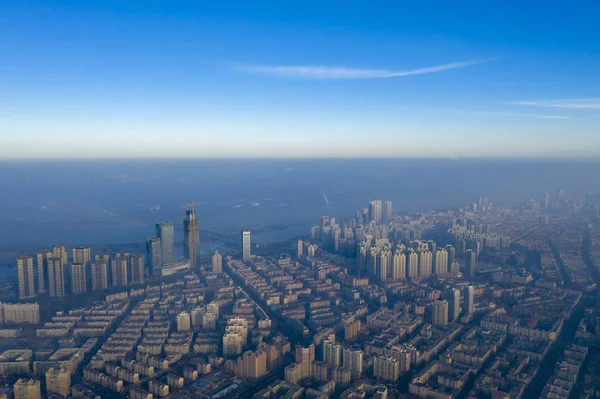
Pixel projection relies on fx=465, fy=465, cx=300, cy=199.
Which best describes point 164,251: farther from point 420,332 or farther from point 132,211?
point 132,211

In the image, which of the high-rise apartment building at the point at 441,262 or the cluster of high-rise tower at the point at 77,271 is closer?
the cluster of high-rise tower at the point at 77,271

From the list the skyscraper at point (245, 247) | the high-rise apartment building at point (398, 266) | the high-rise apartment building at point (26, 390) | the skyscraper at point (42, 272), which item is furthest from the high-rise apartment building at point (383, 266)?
the high-rise apartment building at point (26, 390)

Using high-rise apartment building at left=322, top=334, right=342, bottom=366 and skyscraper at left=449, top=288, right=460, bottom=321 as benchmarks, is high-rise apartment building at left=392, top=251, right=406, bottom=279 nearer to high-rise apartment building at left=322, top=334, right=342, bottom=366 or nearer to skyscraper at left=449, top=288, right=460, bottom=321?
skyscraper at left=449, top=288, right=460, bottom=321

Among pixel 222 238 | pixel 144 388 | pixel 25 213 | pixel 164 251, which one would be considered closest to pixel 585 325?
pixel 144 388

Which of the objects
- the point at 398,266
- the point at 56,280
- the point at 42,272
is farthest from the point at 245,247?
the point at 42,272

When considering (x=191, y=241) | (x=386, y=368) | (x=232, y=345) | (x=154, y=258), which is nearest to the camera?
(x=386, y=368)

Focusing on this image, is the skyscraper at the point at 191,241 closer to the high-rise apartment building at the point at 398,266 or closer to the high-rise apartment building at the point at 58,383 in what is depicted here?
the high-rise apartment building at the point at 398,266

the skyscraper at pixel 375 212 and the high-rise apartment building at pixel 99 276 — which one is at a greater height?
the skyscraper at pixel 375 212

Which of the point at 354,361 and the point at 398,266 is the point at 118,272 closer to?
the point at 354,361
